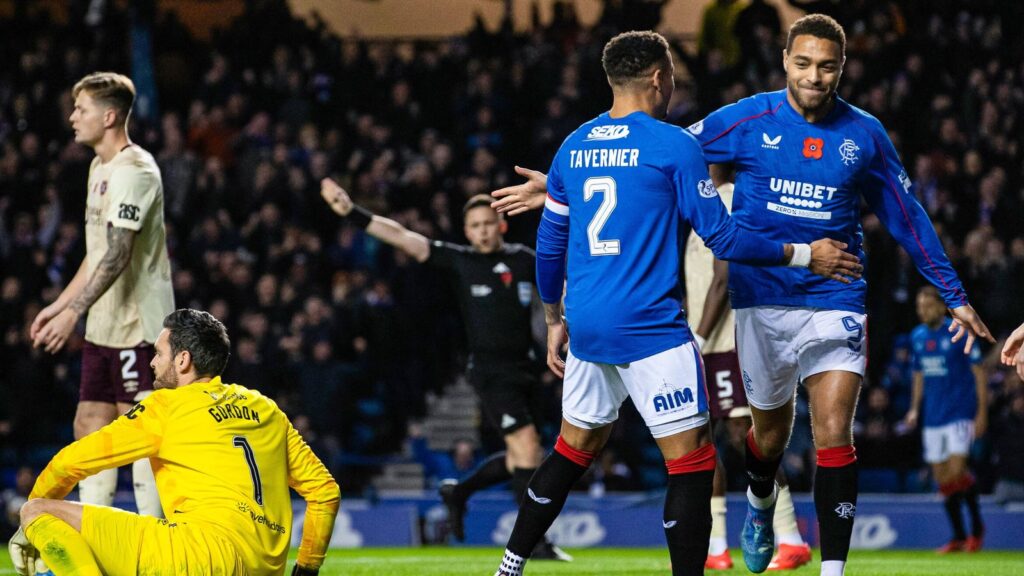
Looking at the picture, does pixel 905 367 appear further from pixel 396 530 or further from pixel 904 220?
pixel 904 220

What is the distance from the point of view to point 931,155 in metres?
17.2

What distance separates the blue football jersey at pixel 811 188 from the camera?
6.26 metres

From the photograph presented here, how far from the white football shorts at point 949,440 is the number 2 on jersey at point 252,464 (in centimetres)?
925

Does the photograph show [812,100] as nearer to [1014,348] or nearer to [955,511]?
[1014,348]

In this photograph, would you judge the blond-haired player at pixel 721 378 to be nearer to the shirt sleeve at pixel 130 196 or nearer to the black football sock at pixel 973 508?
the shirt sleeve at pixel 130 196

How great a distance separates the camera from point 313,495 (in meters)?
5.62

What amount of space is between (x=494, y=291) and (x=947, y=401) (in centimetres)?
550

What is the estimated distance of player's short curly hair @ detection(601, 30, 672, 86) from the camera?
223 inches

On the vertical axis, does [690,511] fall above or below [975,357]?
above

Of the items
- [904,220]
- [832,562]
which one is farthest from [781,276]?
[832,562]

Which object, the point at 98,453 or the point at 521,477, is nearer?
the point at 98,453

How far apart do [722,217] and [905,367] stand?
425 inches

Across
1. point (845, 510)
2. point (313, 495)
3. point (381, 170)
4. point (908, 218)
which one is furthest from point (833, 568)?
point (381, 170)

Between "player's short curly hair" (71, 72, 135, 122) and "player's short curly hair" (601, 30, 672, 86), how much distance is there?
3332 mm
